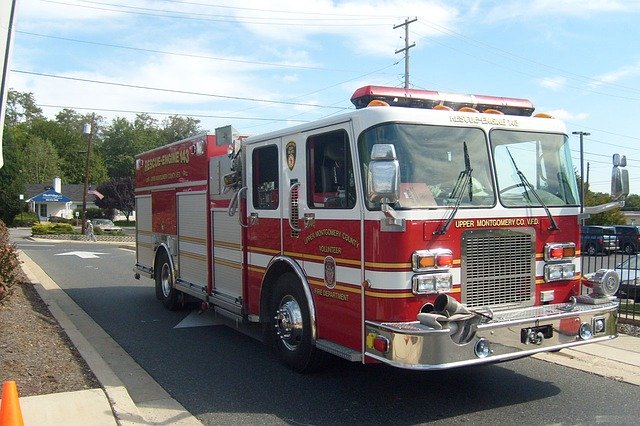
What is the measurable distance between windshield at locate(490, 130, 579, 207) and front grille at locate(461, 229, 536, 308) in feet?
1.16

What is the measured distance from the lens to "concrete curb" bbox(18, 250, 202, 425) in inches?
200

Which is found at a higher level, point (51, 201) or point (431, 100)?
point (431, 100)

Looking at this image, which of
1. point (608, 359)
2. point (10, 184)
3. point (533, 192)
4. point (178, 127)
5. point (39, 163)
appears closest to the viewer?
point (533, 192)

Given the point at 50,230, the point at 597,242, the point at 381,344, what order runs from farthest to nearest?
the point at 50,230 → the point at 597,242 → the point at 381,344

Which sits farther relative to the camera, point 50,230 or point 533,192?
point 50,230

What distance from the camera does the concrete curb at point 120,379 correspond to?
5090mm

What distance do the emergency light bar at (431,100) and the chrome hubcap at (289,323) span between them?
211cm

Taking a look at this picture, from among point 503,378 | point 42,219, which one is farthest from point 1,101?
point 42,219

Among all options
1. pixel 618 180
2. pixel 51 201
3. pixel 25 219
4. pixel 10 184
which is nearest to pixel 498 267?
pixel 618 180

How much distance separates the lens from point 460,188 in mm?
5289

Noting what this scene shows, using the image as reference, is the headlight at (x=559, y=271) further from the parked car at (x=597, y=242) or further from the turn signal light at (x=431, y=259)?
the turn signal light at (x=431, y=259)

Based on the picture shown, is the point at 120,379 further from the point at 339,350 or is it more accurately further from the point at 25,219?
the point at 25,219

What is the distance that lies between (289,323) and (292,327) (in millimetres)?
63

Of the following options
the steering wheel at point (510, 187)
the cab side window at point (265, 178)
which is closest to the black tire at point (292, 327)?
the cab side window at point (265, 178)
